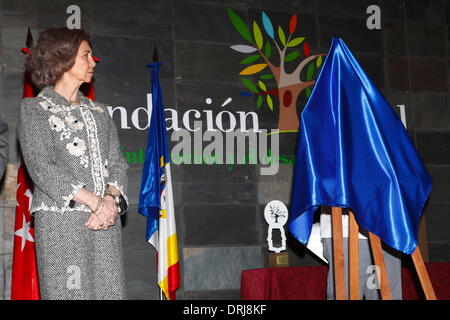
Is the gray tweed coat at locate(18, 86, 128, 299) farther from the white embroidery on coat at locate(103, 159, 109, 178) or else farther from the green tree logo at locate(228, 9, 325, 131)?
the green tree logo at locate(228, 9, 325, 131)

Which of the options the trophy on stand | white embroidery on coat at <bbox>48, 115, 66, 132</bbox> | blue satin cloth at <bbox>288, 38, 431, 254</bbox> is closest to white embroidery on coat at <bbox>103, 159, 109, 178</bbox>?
white embroidery on coat at <bbox>48, 115, 66, 132</bbox>

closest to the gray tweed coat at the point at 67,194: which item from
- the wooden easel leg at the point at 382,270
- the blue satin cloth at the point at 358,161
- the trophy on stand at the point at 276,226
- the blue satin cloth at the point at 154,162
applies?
the blue satin cloth at the point at 358,161

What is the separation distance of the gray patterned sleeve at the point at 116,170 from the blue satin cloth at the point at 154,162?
46.4 inches

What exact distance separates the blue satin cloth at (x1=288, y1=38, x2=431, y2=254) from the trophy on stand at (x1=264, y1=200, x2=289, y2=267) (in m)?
1.76

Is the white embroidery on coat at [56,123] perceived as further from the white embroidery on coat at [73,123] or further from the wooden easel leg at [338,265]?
the wooden easel leg at [338,265]

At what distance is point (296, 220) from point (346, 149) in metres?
0.39

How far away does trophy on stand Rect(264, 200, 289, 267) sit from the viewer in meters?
4.34

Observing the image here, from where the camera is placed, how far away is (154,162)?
3896 millimetres

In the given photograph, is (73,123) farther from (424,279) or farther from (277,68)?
(277,68)

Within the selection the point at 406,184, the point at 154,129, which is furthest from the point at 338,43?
the point at 154,129

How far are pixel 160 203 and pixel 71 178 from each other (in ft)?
4.98

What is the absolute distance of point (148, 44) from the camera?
171 inches

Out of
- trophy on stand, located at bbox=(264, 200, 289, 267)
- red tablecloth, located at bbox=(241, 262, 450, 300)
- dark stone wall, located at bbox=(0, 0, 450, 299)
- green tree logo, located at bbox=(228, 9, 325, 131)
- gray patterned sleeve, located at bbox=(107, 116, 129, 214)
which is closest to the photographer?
gray patterned sleeve, located at bbox=(107, 116, 129, 214)

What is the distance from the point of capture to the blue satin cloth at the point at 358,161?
8.11 feet
